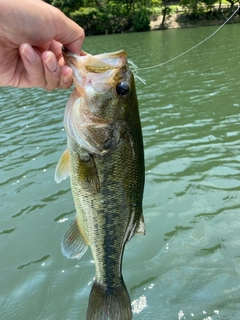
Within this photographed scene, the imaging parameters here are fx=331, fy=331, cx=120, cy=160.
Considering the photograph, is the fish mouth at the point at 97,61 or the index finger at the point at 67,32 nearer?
the fish mouth at the point at 97,61

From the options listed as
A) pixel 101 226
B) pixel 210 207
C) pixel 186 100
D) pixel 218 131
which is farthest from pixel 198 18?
pixel 101 226

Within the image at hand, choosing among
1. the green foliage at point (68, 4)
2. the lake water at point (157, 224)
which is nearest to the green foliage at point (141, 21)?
the green foliage at point (68, 4)

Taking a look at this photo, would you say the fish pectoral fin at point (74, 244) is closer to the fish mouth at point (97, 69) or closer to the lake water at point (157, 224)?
the fish mouth at point (97, 69)

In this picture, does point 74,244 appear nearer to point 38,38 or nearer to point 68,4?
point 38,38

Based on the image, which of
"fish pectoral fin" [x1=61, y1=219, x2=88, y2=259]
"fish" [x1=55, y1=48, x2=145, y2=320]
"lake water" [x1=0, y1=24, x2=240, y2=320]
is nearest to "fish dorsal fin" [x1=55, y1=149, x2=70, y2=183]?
"fish" [x1=55, y1=48, x2=145, y2=320]

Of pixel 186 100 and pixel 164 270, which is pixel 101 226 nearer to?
pixel 164 270

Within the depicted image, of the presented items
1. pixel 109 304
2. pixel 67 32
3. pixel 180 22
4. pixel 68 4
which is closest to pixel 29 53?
pixel 67 32
